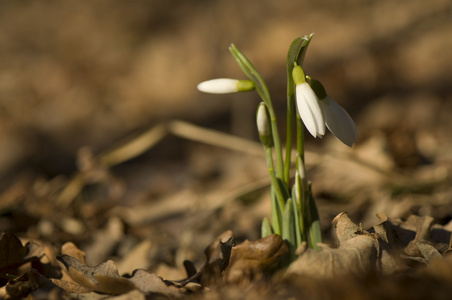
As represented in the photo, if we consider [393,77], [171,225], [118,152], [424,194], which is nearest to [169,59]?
[393,77]

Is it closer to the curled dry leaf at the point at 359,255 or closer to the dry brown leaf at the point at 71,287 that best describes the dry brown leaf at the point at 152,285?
the dry brown leaf at the point at 71,287

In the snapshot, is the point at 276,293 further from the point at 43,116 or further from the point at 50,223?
the point at 43,116

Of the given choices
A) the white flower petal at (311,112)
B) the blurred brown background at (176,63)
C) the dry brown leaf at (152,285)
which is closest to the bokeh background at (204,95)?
the blurred brown background at (176,63)

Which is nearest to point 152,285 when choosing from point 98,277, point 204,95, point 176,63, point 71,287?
point 98,277

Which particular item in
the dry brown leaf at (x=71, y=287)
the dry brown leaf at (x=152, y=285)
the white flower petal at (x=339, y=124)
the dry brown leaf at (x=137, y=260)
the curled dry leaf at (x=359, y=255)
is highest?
the white flower petal at (x=339, y=124)

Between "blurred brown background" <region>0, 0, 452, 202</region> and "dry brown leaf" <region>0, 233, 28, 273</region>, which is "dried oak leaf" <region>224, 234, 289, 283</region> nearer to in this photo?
"dry brown leaf" <region>0, 233, 28, 273</region>

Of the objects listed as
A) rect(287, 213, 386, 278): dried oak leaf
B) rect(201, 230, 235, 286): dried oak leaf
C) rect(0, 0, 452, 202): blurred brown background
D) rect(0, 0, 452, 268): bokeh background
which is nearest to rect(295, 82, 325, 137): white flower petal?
rect(287, 213, 386, 278): dried oak leaf
